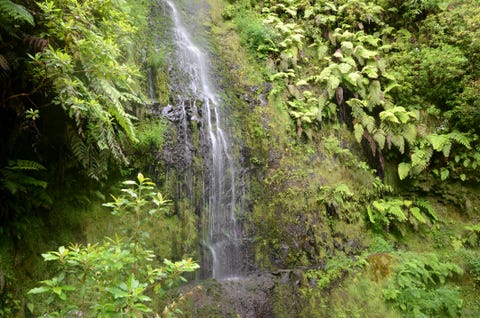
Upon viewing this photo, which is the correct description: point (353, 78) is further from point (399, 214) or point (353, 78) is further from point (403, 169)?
point (399, 214)

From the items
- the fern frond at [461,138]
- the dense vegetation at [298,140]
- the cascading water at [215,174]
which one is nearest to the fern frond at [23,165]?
the dense vegetation at [298,140]

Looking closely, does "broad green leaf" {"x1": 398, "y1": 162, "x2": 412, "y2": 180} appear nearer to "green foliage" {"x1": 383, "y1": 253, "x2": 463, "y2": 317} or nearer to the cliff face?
the cliff face

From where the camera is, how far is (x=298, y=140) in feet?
23.6

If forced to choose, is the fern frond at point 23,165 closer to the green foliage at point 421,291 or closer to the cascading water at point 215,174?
the cascading water at point 215,174

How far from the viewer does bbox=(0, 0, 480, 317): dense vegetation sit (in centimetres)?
318

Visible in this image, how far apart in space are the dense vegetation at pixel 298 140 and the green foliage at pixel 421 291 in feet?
0.09

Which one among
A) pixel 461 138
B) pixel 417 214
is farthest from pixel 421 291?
pixel 461 138

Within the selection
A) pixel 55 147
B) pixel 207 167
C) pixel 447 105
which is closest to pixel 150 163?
pixel 207 167

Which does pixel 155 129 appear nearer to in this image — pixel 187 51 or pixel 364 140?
pixel 187 51

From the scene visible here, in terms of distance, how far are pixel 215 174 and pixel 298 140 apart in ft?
7.54

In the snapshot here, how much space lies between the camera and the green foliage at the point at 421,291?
5.62 meters

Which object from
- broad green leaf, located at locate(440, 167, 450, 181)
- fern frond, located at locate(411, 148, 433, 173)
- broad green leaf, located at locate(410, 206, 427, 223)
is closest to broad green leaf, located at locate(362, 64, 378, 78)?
fern frond, located at locate(411, 148, 433, 173)

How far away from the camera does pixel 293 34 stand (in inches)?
339

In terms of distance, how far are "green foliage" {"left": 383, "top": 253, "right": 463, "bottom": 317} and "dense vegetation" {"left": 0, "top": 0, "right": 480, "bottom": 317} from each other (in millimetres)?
28
